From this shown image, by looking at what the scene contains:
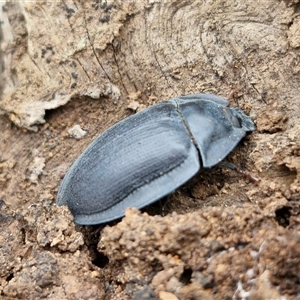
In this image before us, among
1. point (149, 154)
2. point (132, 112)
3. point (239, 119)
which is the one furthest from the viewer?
point (132, 112)

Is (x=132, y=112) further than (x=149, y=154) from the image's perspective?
Yes

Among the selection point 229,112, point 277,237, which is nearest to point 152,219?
point 277,237

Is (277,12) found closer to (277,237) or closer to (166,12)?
(166,12)

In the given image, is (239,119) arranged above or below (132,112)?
below

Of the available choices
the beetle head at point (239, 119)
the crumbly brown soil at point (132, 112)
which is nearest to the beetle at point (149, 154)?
A: the beetle head at point (239, 119)

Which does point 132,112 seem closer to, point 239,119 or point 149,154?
point 149,154

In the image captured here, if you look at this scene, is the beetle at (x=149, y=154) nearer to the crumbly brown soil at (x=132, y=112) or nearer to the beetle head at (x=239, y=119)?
the beetle head at (x=239, y=119)

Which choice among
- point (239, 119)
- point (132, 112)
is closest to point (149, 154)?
point (132, 112)
